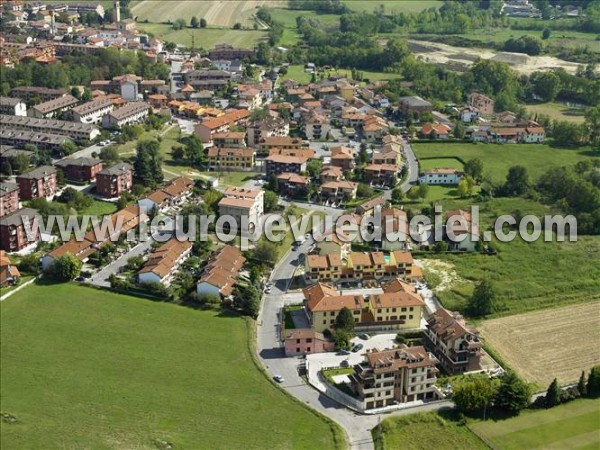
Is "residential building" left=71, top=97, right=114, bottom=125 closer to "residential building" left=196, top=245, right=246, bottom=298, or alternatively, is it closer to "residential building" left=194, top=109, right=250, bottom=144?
"residential building" left=194, top=109, right=250, bottom=144

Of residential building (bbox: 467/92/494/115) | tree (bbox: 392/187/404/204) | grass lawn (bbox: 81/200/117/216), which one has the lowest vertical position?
grass lawn (bbox: 81/200/117/216)

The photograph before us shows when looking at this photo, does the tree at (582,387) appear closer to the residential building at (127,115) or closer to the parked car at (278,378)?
the parked car at (278,378)

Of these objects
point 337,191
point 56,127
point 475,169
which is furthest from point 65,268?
point 475,169

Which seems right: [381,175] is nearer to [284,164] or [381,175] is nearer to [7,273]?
[284,164]

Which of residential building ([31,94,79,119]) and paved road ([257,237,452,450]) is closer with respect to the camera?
paved road ([257,237,452,450])

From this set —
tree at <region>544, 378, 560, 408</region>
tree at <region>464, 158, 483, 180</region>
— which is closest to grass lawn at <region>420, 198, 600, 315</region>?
tree at <region>544, 378, 560, 408</region>

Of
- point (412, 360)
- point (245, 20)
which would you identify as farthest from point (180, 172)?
point (245, 20)
